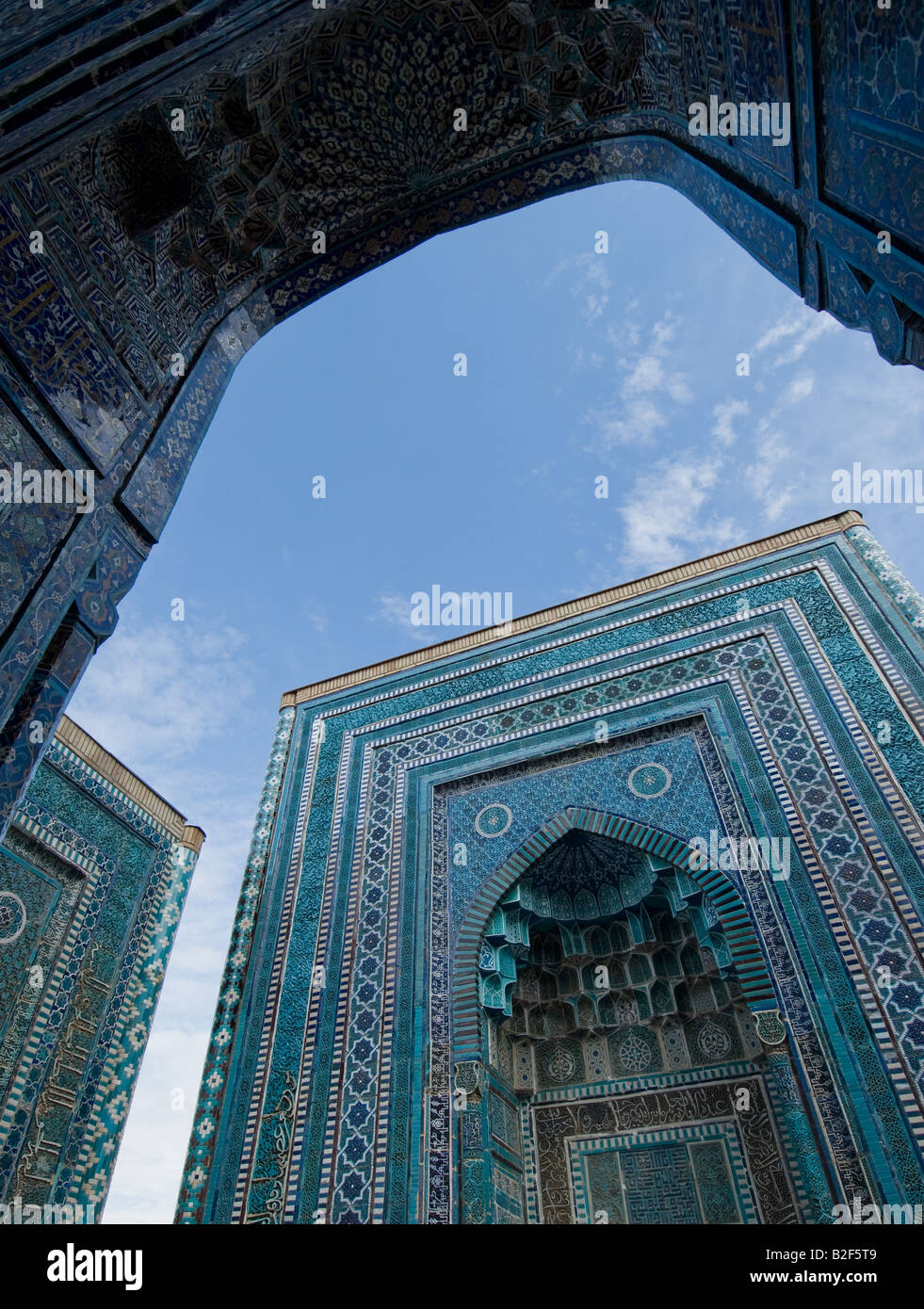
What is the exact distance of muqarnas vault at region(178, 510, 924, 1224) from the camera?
14.5ft

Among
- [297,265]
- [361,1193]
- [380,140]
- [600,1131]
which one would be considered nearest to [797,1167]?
[600,1131]

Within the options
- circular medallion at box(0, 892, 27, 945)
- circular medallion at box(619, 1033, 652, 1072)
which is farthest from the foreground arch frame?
circular medallion at box(619, 1033, 652, 1072)

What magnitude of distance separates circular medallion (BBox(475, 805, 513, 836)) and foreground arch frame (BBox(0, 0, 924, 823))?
3.68 meters

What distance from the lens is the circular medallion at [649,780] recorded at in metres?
5.57

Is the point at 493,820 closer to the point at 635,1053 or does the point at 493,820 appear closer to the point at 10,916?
the point at 635,1053

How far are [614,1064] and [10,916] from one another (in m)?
4.17

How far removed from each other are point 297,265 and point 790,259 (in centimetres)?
220

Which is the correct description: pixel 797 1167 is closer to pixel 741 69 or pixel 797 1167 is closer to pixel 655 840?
pixel 655 840

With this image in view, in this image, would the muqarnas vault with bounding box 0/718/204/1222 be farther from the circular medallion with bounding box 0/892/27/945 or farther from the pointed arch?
the pointed arch

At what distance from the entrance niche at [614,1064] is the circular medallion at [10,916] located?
3113 millimetres

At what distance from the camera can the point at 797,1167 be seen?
12.9 ft

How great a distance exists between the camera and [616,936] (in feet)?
19.4

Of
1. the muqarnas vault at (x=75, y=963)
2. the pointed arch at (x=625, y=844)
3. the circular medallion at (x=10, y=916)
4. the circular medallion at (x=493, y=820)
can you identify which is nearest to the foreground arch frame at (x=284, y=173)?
the muqarnas vault at (x=75, y=963)

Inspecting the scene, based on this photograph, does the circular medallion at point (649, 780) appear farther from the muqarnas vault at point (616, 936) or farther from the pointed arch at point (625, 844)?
the pointed arch at point (625, 844)
